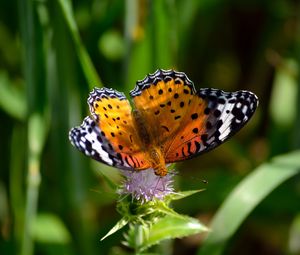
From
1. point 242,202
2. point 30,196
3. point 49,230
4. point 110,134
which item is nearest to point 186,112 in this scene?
point 110,134

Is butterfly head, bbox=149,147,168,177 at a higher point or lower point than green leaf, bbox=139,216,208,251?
higher

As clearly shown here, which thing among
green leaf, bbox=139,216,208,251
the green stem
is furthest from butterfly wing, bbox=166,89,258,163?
the green stem

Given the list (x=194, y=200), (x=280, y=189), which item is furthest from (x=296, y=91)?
(x=194, y=200)

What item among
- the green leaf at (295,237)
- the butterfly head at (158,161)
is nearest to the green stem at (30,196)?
the butterfly head at (158,161)

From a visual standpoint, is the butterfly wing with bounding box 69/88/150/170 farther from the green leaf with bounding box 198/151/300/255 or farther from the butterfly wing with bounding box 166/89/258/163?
the green leaf with bounding box 198/151/300/255

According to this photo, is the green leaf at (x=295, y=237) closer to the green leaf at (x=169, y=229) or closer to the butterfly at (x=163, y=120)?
the green leaf at (x=169, y=229)

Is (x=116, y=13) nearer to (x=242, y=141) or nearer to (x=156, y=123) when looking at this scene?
(x=156, y=123)

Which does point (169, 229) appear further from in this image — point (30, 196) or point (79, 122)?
point (79, 122)

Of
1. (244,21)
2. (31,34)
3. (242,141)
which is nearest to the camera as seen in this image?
(31,34)
